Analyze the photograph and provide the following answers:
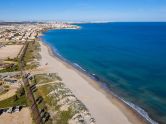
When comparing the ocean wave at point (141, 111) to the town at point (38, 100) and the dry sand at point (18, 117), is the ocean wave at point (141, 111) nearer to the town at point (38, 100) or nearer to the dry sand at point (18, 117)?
the town at point (38, 100)

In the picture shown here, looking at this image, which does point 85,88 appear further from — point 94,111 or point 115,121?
point 115,121

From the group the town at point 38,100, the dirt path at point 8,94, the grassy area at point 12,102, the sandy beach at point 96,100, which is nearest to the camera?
the town at point 38,100

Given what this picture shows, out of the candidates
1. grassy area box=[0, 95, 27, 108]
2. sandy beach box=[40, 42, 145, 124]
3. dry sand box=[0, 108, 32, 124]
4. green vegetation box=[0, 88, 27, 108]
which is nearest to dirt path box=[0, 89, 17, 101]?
green vegetation box=[0, 88, 27, 108]

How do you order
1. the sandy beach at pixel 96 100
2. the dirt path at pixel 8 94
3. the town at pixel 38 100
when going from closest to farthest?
the town at pixel 38 100, the sandy beach at pixel 96 100, the dirt path at pixel 8 94

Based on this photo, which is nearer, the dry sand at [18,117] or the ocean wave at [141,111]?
the dry sand at [18,117]

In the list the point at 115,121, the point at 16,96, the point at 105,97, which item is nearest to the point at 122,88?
the point at 105,97

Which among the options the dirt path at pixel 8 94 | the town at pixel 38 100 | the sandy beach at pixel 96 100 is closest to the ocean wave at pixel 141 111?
the sandy beach at pixel 96 100

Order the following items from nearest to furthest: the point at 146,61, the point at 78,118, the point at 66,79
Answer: the point at 78,118 < the point at 66,79 < the point at 146,61
